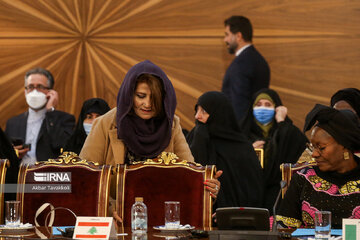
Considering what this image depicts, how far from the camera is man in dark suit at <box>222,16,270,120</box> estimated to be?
6.76 metres

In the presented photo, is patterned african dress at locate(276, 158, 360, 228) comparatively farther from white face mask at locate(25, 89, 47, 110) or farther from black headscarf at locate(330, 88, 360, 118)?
white face mask at locate(25, 89, 47, 110)

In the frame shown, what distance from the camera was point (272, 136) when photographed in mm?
6113

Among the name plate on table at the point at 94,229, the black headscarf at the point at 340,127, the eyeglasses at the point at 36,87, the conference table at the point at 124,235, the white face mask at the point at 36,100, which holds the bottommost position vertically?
the conference table at the point at 124,235

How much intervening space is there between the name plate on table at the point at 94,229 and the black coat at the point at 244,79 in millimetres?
4387

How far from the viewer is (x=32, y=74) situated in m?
6.41


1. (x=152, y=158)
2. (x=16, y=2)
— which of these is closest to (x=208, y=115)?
(x=152, y=158)

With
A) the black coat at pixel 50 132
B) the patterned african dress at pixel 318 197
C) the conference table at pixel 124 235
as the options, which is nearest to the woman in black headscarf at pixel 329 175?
the patterned african dress at pixel 318 197

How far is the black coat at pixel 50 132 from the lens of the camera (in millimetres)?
5938

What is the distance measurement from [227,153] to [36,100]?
213 cm

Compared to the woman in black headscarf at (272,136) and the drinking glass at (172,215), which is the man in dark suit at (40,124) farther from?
the drinking glass at (172,215)

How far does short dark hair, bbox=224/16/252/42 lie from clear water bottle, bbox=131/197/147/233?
4.55 m

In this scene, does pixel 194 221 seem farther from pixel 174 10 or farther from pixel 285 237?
pixel 174 10

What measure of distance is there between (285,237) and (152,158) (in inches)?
45.8

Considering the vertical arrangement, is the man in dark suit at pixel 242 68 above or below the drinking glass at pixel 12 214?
above
